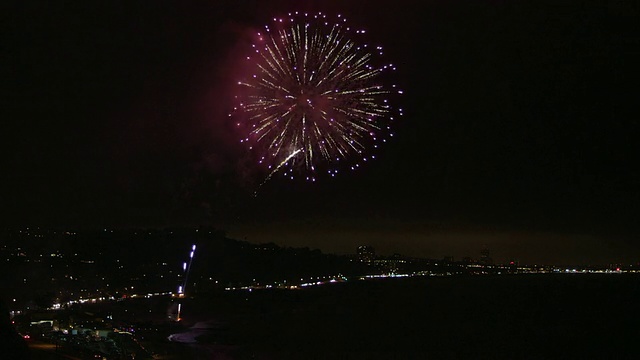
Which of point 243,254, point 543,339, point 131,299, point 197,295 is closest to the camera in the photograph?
point 543,339

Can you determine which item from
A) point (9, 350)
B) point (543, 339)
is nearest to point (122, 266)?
point (543, 339)

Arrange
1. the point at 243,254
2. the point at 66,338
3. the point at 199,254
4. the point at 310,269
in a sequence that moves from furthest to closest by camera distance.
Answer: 1. the point at 310,269
2. the point at 243,254
3. the point at 199,254
4. the point at 66,338

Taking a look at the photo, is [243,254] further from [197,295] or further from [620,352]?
[620,352]

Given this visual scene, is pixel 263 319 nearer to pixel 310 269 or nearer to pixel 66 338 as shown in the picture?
pixel 66 338

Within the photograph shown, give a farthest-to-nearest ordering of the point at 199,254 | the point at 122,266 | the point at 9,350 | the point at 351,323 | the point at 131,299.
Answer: the point at 199,254, the point at 122,266, the point at 131,299, the point at 351,323, the point at 9,350

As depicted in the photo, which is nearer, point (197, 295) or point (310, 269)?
point (197, 295)

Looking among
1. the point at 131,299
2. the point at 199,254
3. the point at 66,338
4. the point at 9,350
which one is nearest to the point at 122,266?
the point at 199,254

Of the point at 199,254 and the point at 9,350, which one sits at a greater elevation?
the point at 199,254

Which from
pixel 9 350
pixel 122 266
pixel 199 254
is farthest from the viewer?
pixel 199 254

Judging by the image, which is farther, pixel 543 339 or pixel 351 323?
pixel 351 323
